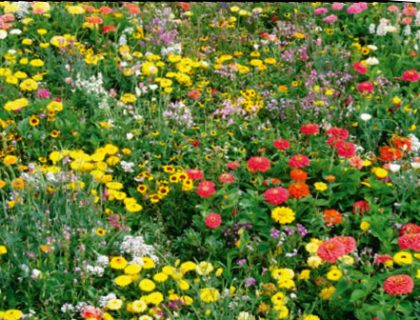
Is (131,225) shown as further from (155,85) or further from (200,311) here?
(155,85)

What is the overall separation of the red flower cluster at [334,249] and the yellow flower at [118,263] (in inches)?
35.5

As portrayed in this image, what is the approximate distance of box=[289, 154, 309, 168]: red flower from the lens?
13.4 ft

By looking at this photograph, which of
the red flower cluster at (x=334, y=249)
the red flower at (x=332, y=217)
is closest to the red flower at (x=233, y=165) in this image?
the red flower at (x=332, y=217)

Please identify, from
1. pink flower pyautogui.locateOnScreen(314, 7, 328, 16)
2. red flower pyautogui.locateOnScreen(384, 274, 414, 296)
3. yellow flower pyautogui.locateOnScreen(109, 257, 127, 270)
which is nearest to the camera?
red flower pyautogui.locateOnScreen(384, 274, 414, 296)

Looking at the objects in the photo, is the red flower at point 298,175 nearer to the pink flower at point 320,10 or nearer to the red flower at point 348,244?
the red flower at point 348,244

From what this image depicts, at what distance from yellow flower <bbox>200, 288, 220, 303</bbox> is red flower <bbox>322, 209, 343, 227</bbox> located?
0.84 metres

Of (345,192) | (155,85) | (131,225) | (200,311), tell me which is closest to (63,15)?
(155,85)

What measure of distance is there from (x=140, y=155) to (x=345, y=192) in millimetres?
1255

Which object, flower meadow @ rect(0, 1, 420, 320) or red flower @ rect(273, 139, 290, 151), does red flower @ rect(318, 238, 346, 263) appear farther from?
red flower @ rect(273, 139, 290, 151)

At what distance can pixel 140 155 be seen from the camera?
449 cm

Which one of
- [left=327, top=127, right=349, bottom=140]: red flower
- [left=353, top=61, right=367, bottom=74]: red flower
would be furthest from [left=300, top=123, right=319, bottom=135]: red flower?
[left=353, top=61, right=367, bottom=74]: red flower

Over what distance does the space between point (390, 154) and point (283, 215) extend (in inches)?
34.7

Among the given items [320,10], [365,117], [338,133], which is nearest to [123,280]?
[338,133]

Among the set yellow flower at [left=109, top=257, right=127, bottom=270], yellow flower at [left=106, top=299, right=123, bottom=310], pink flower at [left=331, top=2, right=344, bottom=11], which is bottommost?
yellow flower at [left=106, top=299, right=123, bottom=310]
